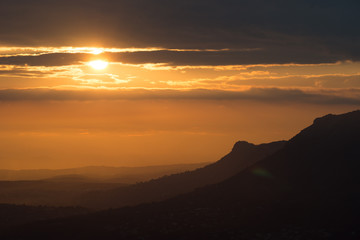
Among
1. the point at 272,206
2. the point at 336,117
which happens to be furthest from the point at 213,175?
the point at 272,206

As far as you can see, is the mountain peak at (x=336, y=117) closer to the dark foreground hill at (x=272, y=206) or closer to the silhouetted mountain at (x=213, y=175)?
the dark foreground hill at (x=272, y=206)

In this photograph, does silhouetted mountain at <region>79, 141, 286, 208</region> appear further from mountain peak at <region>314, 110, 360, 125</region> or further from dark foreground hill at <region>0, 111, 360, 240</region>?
dark foreground hill at <region>0, 111, 360, 240</region>

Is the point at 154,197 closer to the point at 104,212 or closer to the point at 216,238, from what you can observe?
the point at 104,212

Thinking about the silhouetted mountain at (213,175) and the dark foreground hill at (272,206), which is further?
the silhouetted mountain at (213,175)

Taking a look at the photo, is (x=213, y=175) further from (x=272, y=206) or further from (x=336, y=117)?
(x=272, y=206)

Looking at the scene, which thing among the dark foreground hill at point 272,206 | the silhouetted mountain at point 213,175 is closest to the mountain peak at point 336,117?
the dark foreground hill at point 272,206

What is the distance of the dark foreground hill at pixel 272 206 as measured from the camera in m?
101

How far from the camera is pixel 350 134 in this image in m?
128

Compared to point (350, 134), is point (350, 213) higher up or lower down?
lower down

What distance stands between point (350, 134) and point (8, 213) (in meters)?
84.1

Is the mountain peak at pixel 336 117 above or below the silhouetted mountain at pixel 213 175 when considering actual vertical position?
above

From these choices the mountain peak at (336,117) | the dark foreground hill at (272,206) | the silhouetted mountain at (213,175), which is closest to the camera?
the dark foreground hill at (272,206)

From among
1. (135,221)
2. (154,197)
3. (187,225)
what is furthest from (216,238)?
(154,197)

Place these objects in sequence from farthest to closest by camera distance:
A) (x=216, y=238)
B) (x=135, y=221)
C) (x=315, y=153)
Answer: (x=315, y=153), (x=135, y=221), (x=216, y=238)
